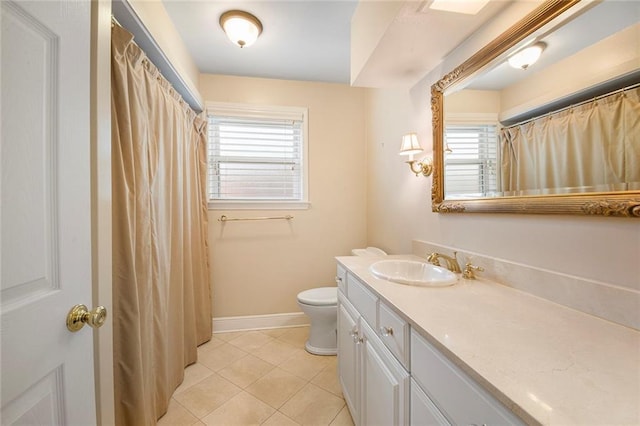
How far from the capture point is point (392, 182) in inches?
83.0

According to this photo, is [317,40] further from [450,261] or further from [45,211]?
[45,211]

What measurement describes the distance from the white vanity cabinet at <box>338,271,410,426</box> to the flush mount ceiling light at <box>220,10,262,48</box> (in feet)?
5.70

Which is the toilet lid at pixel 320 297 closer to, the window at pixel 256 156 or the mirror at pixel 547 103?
the window at pixel 256 156

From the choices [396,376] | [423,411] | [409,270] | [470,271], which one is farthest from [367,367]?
[470,271]

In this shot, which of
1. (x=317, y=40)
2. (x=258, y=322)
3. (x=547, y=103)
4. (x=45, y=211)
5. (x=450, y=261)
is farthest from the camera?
(x=258, y=322)

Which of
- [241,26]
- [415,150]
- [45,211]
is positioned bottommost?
[45,211]

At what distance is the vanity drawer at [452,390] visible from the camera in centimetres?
51

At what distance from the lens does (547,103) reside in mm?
942

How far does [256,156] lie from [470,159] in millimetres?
1908

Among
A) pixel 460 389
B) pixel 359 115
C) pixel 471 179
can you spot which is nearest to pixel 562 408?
pixel 460 389

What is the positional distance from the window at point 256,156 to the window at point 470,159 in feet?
4.79

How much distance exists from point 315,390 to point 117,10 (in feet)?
7.62

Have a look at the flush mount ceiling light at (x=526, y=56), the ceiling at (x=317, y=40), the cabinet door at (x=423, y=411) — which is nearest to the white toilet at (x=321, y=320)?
the cabinet door at (x=423, y=411)

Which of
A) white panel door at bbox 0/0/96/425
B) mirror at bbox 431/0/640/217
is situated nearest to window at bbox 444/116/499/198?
mirror at bbox 431/0/640/217
